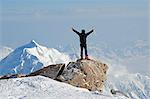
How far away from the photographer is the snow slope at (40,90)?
33.7 m

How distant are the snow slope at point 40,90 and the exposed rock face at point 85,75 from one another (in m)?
1.81

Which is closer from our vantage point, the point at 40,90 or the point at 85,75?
the point at 40,90

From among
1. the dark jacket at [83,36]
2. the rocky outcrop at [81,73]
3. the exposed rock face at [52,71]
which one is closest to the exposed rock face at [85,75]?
the rocky outcrop at [81,73]

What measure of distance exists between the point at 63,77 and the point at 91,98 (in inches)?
228

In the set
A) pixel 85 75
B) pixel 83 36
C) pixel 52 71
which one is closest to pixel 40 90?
pixel 85 75

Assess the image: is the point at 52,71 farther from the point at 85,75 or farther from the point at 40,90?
the point at 40,90

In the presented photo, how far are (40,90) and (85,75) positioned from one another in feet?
18.0

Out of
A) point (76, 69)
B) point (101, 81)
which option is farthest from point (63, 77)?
point (101, 81)

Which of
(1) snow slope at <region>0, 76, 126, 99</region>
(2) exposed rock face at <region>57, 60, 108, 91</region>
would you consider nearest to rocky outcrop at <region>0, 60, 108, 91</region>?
(2) exposed rock face at <region>57, 60, 108, 91</region>

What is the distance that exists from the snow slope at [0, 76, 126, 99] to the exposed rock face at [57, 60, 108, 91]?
1815 mm

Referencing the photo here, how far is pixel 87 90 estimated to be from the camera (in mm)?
37438

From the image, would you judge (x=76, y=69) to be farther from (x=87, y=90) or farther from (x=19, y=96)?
(x=19, y=96)

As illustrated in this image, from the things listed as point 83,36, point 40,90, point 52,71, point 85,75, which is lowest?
point 40,90

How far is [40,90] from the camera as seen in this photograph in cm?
3512
